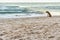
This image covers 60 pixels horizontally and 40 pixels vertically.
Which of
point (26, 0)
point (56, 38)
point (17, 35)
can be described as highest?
point (26, 0)

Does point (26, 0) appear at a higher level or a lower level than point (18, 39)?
higher

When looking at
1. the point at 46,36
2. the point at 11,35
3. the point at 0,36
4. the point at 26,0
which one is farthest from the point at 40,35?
the point at 26,0

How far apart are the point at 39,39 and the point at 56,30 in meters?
0.44

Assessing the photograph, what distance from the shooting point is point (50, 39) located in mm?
1503

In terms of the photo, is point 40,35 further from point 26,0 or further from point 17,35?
point 26,0

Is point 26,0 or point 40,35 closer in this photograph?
point 40,35

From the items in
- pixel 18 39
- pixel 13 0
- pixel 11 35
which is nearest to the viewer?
pixel 18 39

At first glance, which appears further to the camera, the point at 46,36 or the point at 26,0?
the point at 26,0

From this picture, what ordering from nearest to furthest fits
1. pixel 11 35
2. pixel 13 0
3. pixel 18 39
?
pixel 18 39 < pixel 11 35 < pixel 13 0

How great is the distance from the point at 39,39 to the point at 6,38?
1.08ft

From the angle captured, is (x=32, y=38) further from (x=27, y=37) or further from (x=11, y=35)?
(x=11, y=35)

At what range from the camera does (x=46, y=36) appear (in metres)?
1.58

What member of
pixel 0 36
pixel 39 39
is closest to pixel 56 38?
pixel 39 39

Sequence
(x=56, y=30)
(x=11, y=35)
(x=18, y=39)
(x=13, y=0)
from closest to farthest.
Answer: (x=18, y=39)
(x=11, y=35)
(x=56, y=30)
(x=13, y=0)
